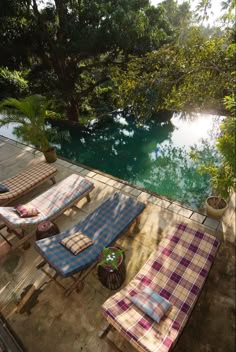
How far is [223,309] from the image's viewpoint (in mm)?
3838

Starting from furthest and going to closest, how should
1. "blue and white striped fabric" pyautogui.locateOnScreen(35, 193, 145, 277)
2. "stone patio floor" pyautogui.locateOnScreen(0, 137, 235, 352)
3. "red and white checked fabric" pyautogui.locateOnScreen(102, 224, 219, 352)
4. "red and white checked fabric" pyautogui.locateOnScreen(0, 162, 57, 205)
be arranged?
"red and white checked fabric" pyautogui.locateOnScreen(0, 162, 57, 205) → "blue and white striped fabric" pyautogui.locateOnScreen(35, 193, 145, 277) → "stone patio floor" pyautogui.locateOnScreen(0, 137, 235, 352) → "red and white checked fabric" pyautogui.locateOnScreen(102, 224, 219, 352)

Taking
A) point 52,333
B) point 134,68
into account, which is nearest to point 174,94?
point 134,68

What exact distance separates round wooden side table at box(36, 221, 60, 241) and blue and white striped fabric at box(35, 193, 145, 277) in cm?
41

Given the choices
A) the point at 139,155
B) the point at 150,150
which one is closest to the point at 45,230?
the point at 139,155

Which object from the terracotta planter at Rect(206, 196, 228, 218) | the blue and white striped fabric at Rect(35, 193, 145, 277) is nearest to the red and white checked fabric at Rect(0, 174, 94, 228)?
the blue and white striped fabric at Rect(35, 193, 145, 277)

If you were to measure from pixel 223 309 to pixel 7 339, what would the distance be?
3987 millimetres

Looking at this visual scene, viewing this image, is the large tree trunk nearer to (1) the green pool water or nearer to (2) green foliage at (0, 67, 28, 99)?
(1) the green pool water

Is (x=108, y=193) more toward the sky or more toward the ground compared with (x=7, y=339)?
more toward the sky

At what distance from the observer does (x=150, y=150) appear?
12.0m

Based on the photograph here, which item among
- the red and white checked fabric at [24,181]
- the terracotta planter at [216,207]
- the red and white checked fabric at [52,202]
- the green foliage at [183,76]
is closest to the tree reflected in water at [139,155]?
the terracotta planter at [216,207]

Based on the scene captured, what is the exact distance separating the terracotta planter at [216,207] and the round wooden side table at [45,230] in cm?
425

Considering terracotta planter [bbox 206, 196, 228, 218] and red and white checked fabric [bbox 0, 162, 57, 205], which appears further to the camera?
red and white checked fabric [bbox 0, 162, 57, 205]

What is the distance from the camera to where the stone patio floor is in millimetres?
3528

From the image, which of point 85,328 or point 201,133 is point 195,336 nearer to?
point 85,328
